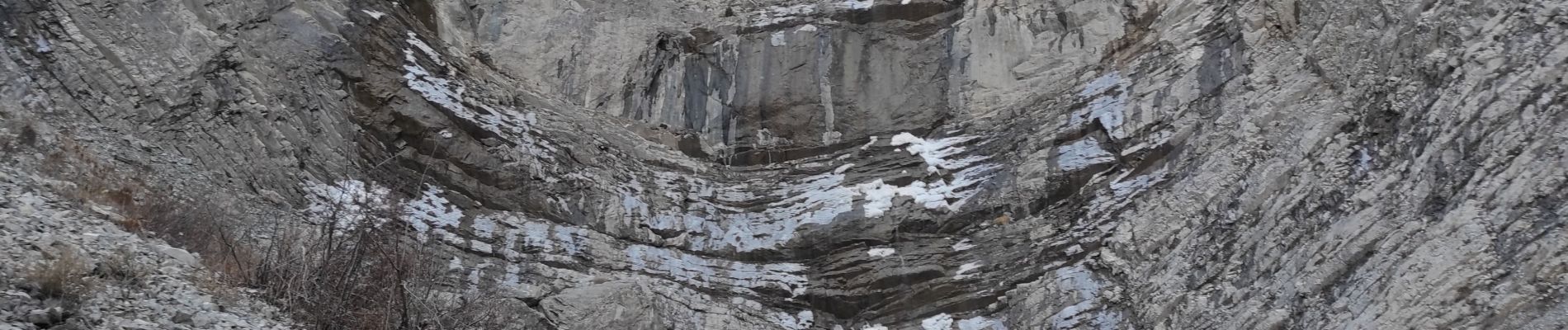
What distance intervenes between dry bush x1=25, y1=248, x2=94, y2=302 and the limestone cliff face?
9.09ft

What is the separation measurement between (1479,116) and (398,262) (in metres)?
6.64

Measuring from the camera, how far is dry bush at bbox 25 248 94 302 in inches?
193

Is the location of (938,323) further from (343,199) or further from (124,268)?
(124,268)

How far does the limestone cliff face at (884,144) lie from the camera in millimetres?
6996

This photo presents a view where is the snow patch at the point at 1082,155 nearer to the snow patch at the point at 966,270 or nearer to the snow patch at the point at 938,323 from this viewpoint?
the snow patch at the point at 966,270

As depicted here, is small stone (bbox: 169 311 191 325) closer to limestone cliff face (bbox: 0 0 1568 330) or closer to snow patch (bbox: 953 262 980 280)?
limestone cliff face (bbox: 0 0 1568 330)

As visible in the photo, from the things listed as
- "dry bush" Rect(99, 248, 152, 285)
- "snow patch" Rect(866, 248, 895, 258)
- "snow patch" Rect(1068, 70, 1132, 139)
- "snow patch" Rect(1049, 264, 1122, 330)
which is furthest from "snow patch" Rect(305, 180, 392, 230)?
"snow patch" Rect(1068, 70, 1132, 139)

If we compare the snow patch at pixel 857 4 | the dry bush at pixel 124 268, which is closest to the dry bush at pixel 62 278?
the dry bush at pixel 124 268

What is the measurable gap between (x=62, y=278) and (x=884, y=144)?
7.70 m

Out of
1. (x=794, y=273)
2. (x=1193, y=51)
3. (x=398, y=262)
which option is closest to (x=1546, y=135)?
(x=1193, y=51)

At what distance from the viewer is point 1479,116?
22.6 feet

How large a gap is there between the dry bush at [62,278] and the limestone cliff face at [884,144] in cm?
277

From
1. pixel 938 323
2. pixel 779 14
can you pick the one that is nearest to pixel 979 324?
pixel 938 323

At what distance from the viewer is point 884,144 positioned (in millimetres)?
11297
